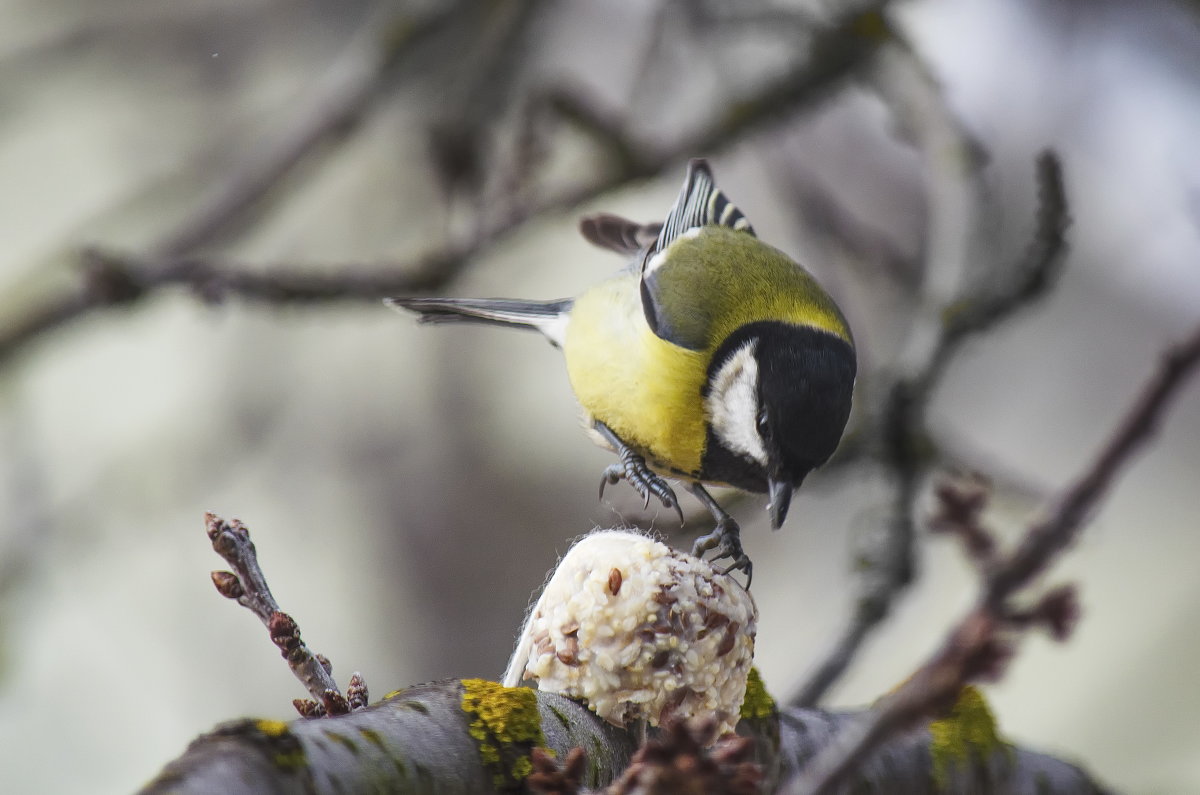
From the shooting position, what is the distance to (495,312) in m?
1.61

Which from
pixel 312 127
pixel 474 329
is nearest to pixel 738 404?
pixel 312 127

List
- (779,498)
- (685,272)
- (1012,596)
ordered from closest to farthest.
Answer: (1012,596) < (779,498) < (685,272)

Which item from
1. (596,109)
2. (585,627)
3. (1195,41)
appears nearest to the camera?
(585,627)

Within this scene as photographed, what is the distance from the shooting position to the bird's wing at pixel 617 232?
1650 millimetres

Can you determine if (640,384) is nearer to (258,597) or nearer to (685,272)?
(685,272)

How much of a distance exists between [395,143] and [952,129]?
2.75m

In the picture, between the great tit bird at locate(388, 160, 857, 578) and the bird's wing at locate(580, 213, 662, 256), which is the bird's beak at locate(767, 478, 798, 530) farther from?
the bird's wing at locate(580, 213, 662, 256)

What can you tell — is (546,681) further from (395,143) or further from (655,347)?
(395,143)

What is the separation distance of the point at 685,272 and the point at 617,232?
24cm

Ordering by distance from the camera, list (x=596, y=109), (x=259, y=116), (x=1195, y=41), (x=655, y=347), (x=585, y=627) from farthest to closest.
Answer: (x=259, y=116), (x=1195, y=41), (x=596, y=109), (x=655, y=347), (x=585, y=627)

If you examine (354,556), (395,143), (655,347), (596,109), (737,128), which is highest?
(395,143)

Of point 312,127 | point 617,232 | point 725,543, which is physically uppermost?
point 312,127

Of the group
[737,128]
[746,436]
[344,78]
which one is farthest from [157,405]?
[746,436]

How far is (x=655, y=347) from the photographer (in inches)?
55.0
